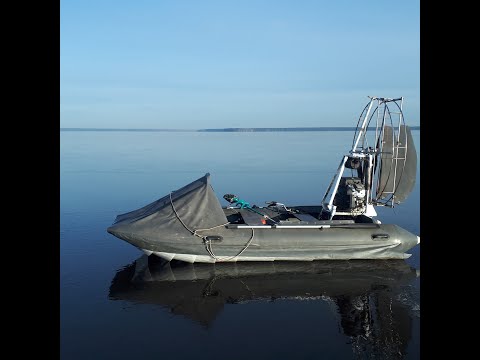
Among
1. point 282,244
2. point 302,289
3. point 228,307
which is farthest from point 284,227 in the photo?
point 228,307

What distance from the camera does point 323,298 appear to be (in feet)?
32.1

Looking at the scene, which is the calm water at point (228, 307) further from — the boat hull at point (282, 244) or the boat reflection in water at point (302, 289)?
the boat hull at point (282, 244)

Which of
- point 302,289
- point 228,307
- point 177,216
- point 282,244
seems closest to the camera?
point 228,307

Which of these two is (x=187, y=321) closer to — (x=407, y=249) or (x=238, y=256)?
(x=238, y=256)

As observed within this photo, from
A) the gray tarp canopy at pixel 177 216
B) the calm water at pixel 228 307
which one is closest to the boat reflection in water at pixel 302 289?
the calm water at pixel 228 307

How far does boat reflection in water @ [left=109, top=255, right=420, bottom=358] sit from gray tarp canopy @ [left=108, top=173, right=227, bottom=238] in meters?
1.08

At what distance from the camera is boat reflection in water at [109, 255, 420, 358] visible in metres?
8.32

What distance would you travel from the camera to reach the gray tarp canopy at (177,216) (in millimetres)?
11062

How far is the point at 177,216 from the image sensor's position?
11.4 m

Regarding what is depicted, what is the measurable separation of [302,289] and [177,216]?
140 inches

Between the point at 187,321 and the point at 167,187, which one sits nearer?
the point at 187,321

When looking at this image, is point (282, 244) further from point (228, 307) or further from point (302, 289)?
point (228, 307)
